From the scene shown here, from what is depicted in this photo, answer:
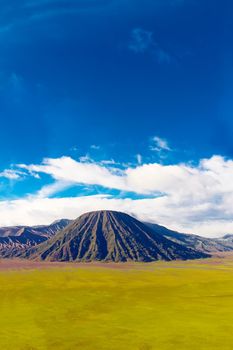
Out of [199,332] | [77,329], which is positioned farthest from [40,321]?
[199,332]

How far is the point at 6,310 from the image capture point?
185 ft

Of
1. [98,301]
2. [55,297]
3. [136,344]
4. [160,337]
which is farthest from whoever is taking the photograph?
[55,297]

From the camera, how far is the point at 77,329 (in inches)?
1679

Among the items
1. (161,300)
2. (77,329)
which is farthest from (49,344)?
(161,300)

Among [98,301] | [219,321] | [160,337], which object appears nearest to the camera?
[160,337]

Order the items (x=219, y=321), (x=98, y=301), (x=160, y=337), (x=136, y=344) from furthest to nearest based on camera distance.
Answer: (x=98, y=301) < (x=219, y=321) < (x=160, y=337) < (x=136, y=344)

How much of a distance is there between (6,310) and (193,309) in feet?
96.5

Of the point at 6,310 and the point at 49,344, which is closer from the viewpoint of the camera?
the point at 49,344

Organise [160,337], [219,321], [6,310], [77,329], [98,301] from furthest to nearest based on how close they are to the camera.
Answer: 1. [98,301]
2. [6,310]
3. [219,321]
4. [77,329]
5. [160,337]

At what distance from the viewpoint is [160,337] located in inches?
1527

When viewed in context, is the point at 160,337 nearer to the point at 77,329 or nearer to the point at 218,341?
the point at 218,341

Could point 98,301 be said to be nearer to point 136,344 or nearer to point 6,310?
point 6,310

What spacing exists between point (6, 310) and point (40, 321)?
11.7 meters

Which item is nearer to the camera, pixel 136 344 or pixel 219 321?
pixel 136 344
